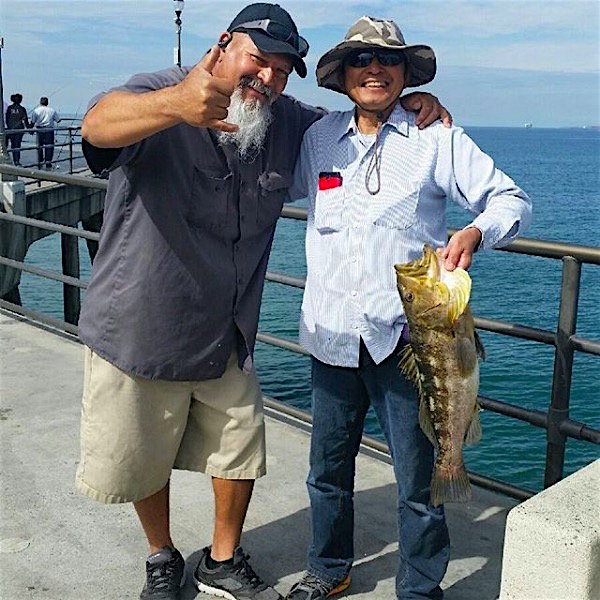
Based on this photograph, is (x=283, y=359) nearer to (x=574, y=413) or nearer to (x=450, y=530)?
(x=574, y=413)

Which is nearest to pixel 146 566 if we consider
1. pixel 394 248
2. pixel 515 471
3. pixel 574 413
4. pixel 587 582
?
pixel 394 248

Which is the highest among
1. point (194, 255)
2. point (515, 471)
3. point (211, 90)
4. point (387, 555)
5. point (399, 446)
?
Result: point (211, 90)

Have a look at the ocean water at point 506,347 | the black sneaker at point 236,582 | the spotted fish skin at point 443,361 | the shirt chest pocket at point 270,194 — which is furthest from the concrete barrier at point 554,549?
the ocean water at point 506,347

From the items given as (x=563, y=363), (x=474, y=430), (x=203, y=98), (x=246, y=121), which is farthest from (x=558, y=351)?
(x=203, y=98)

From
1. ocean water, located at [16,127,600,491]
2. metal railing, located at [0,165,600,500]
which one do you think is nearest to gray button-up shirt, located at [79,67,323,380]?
metal railing, located at [0,165,600,500]

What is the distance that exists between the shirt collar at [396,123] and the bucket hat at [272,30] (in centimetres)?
22

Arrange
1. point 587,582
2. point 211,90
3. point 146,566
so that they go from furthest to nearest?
1. point 146,566
2. point 211,90
3. point 587,582

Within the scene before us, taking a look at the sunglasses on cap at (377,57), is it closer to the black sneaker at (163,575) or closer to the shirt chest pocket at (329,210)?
the shirt chest pocket at (329,210)

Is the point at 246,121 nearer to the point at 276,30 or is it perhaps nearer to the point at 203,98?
the point at 276,30

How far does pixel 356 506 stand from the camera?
3.60m

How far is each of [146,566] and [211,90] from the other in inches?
65.4

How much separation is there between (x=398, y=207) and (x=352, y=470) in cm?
92

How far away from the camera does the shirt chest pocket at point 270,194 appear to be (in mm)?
2783

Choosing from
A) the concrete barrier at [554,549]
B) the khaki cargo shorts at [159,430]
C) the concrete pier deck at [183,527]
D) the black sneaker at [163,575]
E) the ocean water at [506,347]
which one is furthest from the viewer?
the ocean water at [506,347]
